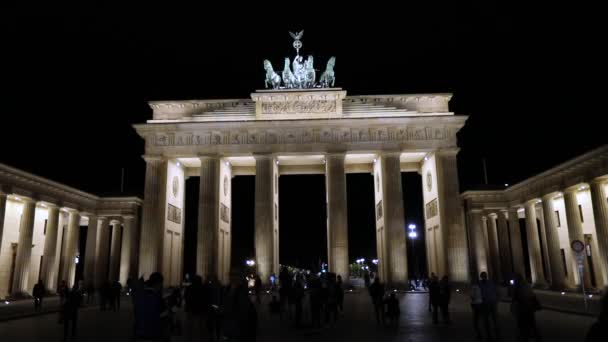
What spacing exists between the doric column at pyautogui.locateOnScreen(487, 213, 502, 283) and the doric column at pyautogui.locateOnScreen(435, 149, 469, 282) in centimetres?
1166

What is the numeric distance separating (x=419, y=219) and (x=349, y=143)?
128 ft

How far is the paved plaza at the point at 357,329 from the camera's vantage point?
12.6 meters

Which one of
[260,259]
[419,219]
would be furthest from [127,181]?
[419,219]

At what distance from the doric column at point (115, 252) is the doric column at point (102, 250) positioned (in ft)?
4.29

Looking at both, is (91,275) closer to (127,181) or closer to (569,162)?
(127,181)

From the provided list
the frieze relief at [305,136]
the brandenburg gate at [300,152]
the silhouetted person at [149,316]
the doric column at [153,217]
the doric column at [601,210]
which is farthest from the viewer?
the frieze relief at [305,136]

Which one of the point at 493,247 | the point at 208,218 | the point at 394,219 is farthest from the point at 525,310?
the point at 493,247

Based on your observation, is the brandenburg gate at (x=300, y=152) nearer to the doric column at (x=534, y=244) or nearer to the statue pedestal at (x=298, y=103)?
the statue pedestal at (x=298, y=103)

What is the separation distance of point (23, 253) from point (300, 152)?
23385 mm

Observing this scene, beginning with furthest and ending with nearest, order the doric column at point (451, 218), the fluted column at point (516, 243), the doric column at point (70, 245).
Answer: the fluted column at point (516, 243)
the doric column at point (70, 245)
the doric column at point (451, 218)

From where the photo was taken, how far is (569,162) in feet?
104

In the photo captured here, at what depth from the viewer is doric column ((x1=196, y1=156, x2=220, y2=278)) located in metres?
38.9

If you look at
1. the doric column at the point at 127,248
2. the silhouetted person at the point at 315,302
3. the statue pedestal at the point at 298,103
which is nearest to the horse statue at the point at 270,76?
the statue pedestal at the point at 298,103

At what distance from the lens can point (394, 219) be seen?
1533 inches
